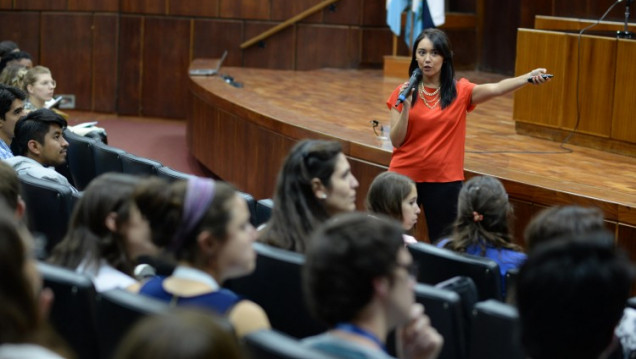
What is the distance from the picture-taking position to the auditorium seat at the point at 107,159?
3969mm

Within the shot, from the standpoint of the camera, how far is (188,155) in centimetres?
792

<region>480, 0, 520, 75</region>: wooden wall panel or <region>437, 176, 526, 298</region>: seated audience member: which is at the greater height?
<region>480, 0, 520, 75</region>: wooden wall panel

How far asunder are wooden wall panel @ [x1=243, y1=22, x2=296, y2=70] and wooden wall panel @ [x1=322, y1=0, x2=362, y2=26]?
37 cm

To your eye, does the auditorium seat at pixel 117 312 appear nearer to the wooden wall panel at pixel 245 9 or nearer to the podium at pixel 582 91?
the podium at pixel 582 91

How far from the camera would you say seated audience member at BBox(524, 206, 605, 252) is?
83.5 inches

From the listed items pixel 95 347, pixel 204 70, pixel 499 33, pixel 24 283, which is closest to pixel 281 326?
pixel 95 347

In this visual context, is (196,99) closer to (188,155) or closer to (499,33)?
(188,155)

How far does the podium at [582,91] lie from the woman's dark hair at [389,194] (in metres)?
2.38

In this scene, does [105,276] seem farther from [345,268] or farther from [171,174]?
[171,174]

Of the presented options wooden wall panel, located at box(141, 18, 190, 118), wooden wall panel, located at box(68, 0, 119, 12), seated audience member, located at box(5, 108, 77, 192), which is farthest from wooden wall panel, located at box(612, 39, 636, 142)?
wooden wall panel, located at box(68, 0, 119, 12)

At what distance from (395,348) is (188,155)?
5.86 m

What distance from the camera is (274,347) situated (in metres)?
1.48

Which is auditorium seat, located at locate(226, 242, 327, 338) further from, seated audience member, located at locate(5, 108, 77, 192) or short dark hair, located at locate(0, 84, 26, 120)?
short dark hair, located at locate(0, 84, 26, 120)

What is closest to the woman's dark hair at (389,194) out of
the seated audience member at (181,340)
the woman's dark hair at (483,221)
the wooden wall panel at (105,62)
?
the woman's dark hair at (483,221)
